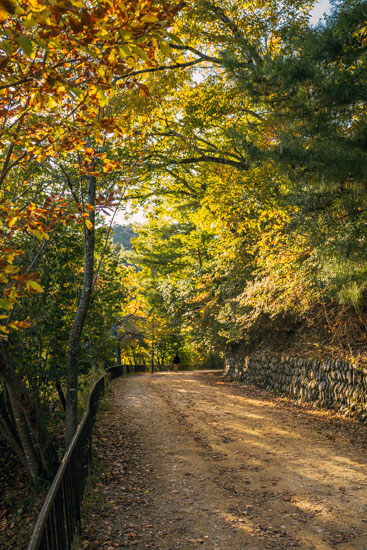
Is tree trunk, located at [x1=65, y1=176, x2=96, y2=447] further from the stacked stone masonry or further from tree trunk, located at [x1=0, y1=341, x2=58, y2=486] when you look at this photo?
the stacked stone masonry

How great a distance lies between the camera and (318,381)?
38.9ft

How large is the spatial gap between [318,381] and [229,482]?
624 centimetres

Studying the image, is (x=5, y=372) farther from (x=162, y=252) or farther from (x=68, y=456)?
(x=162, y=252)

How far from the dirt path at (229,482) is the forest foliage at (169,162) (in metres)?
1.93

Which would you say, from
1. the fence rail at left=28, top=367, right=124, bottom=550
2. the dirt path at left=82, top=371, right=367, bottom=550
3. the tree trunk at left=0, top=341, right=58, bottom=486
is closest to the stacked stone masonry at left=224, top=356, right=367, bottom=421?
the dirt path at left=82, top=371, right=367, bottom=550

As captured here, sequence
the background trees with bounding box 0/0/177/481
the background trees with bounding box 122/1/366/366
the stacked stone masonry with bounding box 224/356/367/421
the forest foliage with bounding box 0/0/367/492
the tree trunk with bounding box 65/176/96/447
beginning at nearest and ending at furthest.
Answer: the background trees with bounding box 0/0/177/481 → the forest foliage with bounding box 0/0/367/492 → the background trees with bounding box 122/1/366/366 → the tree trunk with bounding box 65/176/96/447 → the stacked stone masonry with bounding box 224/356/367/421

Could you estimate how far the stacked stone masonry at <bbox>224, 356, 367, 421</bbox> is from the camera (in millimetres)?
10023

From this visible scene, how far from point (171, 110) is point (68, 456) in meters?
9.92

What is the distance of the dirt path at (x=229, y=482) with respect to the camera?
490 cm

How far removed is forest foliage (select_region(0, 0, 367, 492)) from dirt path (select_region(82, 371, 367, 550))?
1.93m

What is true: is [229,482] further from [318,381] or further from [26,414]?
[318,381]

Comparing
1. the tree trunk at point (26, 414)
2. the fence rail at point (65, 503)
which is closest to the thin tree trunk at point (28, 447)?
the tree trunk at point (26, 414)

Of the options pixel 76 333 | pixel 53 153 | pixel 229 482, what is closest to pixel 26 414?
pixel 76 333

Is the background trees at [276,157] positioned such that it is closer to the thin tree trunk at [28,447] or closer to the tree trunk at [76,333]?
the tree trunk at [76,333]
